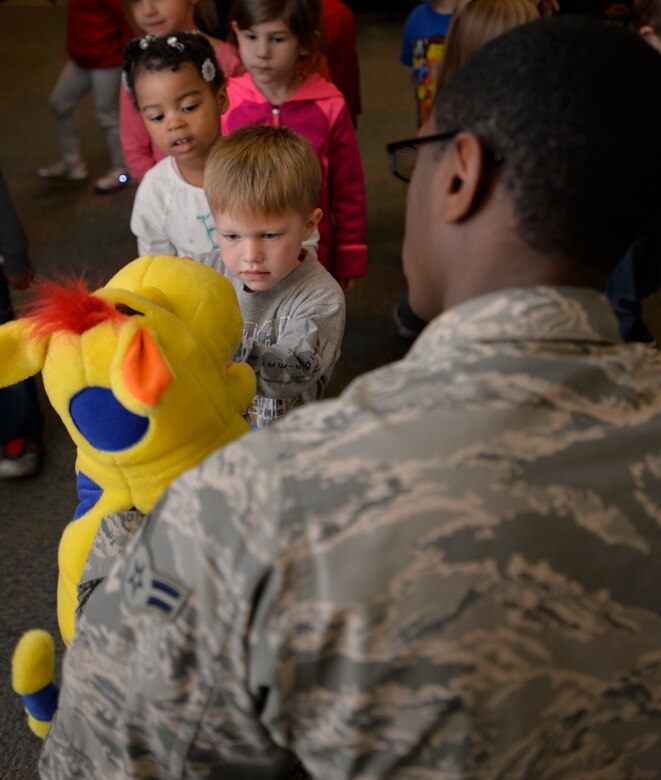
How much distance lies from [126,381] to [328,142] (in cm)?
145

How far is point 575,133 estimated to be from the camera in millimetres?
667

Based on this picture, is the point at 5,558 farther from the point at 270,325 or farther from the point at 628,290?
the point at 628,290

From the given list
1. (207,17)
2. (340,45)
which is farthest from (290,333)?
(207,17)

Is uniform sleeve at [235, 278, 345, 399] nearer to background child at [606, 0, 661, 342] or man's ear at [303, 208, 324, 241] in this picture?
man's ear at [303, 208, 324, 241]

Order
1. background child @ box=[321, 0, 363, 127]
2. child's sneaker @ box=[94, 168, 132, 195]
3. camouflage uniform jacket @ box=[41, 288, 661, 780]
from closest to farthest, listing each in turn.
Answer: camouflage uniform jacket @ box=[41, 288, 661, 780], background child @ box=[321, 0, 363, 127], child's sneaker @ box=[94, 168, 132, 195]

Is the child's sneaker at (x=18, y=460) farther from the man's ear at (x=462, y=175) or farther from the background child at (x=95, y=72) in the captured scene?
the man's ear at (x=462, y=175)

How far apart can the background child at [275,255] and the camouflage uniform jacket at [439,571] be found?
0.75 m

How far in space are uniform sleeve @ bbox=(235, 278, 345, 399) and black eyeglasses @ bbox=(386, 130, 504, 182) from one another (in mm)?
480

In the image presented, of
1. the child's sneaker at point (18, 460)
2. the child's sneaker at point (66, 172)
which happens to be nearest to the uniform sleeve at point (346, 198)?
the child's sneaker at point (18, 460)

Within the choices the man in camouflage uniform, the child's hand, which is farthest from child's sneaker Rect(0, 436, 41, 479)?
the man in camouflage uniform

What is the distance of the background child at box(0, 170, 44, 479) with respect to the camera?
217 centimetres

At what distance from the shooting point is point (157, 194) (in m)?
1.92

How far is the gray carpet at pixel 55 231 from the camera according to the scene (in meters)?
1.90

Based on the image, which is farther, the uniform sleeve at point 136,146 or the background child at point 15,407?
the uniform sleeve at point 136,146
